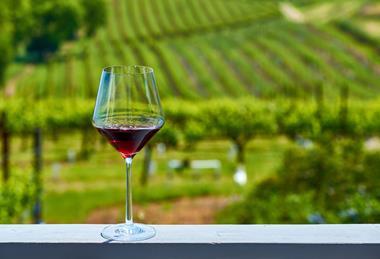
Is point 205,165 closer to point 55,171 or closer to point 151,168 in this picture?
point 151,168

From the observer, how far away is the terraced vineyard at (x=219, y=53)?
4116 cm

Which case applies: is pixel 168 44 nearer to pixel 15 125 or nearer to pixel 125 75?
pixel 15 125

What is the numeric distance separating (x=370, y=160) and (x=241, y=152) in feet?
53.5

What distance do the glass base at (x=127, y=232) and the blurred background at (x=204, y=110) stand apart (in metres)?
7.85

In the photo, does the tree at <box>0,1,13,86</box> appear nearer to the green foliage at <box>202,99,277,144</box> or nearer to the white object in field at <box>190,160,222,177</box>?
the green foliage at <box>202,99,277,144</box>

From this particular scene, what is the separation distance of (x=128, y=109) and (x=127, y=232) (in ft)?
0.92

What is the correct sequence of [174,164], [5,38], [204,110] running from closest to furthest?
1. [174,164]
2. [204,110]
3. [5,38]

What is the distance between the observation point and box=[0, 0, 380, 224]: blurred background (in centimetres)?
1495

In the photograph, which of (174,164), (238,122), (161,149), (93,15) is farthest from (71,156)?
(93,15)

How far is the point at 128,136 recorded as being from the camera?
4.56 feet

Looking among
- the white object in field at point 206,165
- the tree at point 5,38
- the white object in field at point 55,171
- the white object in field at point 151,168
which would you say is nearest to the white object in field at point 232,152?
the white object in field at point 206,165

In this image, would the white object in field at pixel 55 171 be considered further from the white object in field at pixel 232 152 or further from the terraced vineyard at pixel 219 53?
the terraced vineyard at pixel 219 53

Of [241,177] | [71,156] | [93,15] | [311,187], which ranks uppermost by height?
[311,187]

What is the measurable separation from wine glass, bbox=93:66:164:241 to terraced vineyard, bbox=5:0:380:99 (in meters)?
37.9
